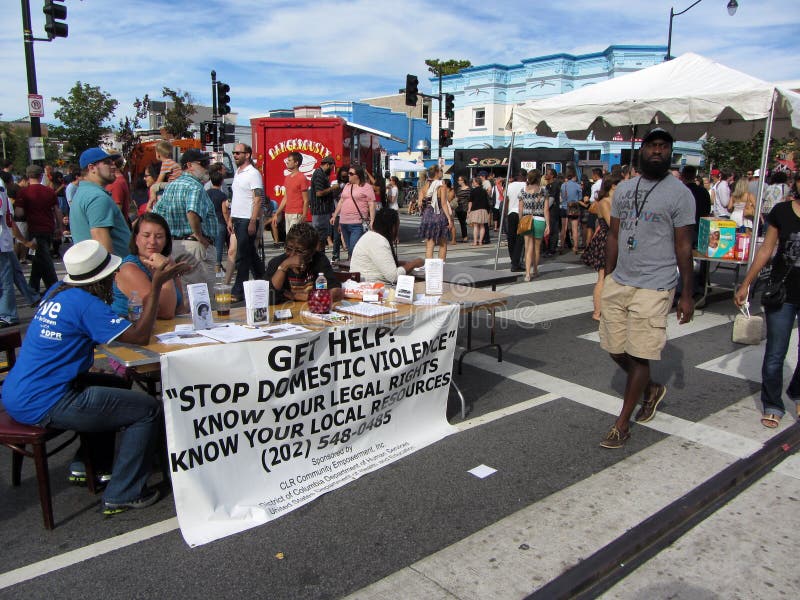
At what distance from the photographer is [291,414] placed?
3398 mm

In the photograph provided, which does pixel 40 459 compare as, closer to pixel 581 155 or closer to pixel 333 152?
pixel 333 152

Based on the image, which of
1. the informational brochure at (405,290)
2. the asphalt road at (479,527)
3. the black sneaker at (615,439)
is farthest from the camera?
the informational brochure at (405,290)

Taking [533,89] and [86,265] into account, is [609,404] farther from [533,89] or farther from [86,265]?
[533,89]

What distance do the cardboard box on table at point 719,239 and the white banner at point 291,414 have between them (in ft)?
18.0

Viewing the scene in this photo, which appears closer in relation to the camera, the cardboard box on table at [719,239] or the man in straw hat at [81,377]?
the man in straw hat at [81,377]

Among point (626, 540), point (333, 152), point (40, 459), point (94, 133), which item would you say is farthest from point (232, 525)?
point (94, 133)

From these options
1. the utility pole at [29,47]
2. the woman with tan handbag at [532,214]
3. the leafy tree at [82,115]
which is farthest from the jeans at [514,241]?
the leafy tree at [82,115]

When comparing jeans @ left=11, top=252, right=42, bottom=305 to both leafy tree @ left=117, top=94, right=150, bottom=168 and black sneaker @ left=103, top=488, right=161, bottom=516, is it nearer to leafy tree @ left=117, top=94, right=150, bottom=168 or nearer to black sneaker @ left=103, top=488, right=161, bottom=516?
black sneaker @ left=103, top=488, right=161, bottom=516

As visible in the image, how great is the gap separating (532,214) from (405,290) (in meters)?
6.09

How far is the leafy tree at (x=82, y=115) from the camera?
26531mm

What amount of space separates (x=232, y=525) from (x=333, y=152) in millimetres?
12603

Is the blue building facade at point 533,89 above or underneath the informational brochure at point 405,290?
above

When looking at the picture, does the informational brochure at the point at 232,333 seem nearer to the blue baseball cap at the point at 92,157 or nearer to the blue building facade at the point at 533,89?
the blue baseball cap at the point at 92,157

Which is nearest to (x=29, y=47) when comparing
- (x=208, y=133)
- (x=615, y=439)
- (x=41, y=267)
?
(x=41, y=267)
